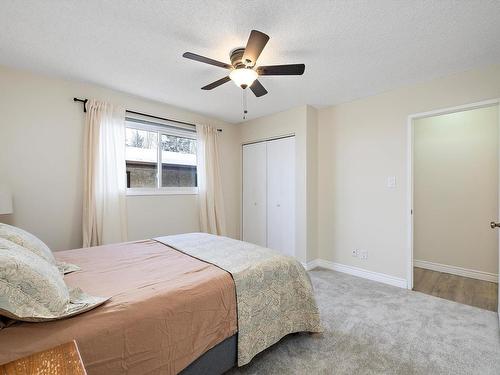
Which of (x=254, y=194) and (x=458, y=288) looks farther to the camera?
(x=254, y=194)

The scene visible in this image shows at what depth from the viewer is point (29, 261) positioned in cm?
106

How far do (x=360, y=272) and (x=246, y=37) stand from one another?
309 cm

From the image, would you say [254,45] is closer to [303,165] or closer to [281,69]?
[281,69]

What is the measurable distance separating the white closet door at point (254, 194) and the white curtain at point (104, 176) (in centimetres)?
207

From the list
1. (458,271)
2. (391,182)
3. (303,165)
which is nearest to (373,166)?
(391,182)

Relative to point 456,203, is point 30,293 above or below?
below

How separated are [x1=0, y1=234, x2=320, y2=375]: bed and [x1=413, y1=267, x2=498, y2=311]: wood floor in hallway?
1.83 metres

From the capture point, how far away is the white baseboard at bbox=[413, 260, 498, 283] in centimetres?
305

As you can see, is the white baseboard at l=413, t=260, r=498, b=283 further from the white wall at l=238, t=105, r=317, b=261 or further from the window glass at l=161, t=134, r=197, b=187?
the window glass at l=161, t=134, r=197, b=187

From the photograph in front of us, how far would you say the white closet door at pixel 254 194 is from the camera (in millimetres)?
4191

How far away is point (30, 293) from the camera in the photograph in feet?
3.16

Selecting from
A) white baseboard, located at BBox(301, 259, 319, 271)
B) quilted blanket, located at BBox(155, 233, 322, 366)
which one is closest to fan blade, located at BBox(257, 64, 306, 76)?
quilted blanket, located at BBox(155, 233, 322, 366)

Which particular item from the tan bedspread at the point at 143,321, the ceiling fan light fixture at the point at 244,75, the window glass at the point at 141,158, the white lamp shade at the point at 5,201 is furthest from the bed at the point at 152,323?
the window glass at the point at 141,158

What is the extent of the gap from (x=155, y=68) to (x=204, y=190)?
1.91 metres
